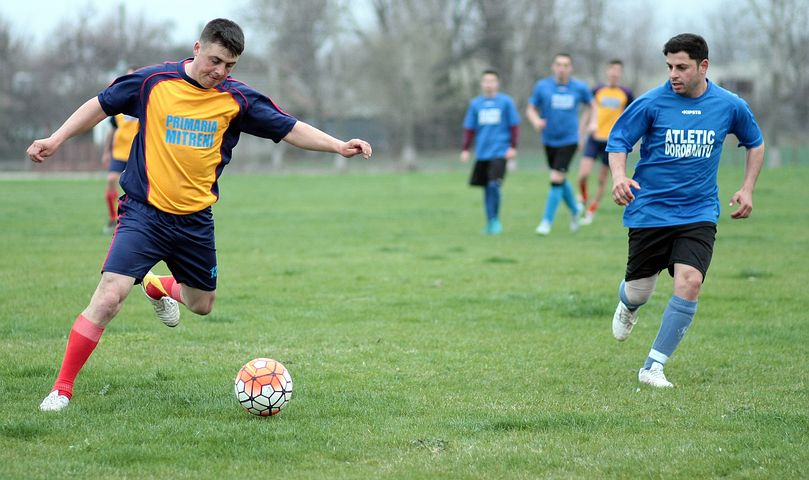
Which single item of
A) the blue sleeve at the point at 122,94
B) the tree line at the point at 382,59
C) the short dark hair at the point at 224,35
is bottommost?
the tree line at the point at 382,59

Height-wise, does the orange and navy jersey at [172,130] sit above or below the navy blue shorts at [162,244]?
above

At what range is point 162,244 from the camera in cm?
545

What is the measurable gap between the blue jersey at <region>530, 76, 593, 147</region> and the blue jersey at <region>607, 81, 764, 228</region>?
8.97m

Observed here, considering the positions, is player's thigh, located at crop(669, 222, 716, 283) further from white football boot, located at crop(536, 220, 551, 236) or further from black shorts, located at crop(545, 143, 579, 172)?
black shorts, located at crop(545, 143, 579, 172)

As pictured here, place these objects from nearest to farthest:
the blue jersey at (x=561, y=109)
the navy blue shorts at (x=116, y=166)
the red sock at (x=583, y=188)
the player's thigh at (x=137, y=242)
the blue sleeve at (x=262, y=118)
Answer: the player's thigh at (x=137, y=242)
the blue sleeve at (x=262, y=118)
the blue jersey at (x=561, y=109)
the navy blue shorts at (x=116, y=166)
the red sock at (x=583, y=188)

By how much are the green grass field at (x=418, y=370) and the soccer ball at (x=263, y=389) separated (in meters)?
0.08

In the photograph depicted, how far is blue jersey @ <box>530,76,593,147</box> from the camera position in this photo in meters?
15.1

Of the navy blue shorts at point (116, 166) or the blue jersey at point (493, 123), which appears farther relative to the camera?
the navy blue shorts at point (116, 166)

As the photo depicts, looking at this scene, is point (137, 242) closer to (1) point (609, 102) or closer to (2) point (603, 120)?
(2) point (603, 120)

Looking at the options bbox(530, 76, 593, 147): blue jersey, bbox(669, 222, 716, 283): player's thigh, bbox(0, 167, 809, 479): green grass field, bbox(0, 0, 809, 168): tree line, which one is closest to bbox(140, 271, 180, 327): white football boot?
bbox(0, 167, 809, 479): green grass field

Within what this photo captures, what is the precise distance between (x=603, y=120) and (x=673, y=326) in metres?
10.9

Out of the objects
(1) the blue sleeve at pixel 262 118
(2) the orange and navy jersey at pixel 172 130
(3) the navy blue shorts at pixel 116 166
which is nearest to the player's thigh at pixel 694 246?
(1) the blue sleeve at pixel 262 118

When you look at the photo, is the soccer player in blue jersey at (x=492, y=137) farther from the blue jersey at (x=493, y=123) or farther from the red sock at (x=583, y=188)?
the red sock at (x=583, y=188)

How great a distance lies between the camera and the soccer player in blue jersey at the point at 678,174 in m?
5.86
